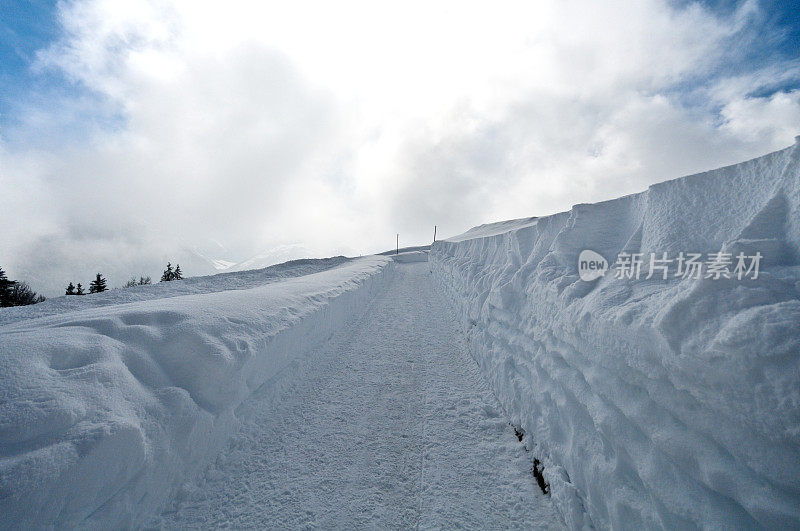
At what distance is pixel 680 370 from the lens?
174 cm

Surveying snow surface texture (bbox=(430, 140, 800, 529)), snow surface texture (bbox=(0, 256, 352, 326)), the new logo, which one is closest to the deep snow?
snow surface texture (bbox=(430, 140, 800, 529))

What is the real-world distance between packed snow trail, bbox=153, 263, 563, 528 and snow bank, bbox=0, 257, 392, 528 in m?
0.37

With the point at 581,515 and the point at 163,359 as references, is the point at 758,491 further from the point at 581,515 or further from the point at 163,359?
the point at 163,359

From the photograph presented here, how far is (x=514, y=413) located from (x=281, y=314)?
3.97 meters

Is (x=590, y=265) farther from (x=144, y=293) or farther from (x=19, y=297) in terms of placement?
(x=19, y=297)

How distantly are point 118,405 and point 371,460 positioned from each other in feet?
7.49

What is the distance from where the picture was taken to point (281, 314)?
5.46 metres

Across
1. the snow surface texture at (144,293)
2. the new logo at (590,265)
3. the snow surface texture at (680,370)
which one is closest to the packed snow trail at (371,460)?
the snow surface texture at (680,370)

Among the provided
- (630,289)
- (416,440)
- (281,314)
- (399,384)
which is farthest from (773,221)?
(281,314)

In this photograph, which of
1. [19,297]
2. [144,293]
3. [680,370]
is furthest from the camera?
[19,297]

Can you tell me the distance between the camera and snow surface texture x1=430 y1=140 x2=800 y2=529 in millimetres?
1420

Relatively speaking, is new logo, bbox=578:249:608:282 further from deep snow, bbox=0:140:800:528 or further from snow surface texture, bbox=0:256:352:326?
snow surface texture, bbox=0:256:352:326

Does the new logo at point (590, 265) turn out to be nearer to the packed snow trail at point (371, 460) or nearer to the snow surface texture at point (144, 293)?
the packed snow trail at point (371, 460)

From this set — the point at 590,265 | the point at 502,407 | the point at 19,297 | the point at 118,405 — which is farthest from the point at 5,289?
the point at 590,265
